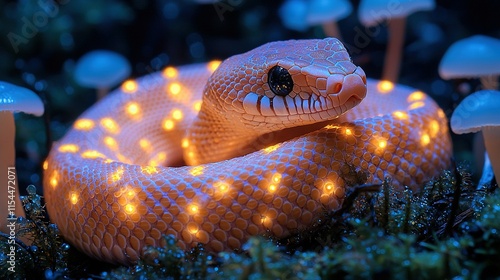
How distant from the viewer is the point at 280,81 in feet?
6.32

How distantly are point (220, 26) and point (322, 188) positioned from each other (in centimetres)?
259

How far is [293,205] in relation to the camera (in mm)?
1788

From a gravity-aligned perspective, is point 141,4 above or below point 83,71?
above

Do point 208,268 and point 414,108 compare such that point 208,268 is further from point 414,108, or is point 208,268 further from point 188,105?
point 188,105

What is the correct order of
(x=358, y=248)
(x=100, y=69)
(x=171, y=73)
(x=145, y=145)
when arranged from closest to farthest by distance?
1. (x=358, y=248)
2. (x=145, y=145)
3. (x=171, y=73)
4. (x=100, y=69)

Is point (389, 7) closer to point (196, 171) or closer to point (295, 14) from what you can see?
point (295, 14)

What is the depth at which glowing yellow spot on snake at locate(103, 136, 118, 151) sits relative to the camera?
8.51 ft

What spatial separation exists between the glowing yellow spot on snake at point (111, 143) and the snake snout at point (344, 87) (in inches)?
50.2

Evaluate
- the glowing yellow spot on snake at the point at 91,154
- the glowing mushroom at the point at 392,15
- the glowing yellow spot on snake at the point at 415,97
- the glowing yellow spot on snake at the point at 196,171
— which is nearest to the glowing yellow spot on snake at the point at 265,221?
the glowing yellow spot on snake at the point at 196,171

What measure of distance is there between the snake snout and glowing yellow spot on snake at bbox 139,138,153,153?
1.37 meters

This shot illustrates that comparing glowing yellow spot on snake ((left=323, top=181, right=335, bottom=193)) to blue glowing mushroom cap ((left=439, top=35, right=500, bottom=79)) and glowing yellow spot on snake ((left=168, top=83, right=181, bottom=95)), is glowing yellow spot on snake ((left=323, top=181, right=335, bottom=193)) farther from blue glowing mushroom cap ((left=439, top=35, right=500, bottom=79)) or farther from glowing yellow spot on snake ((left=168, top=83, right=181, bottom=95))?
glowing yellow spot on snake ((left=168, top=83, right=181, bottom=95))

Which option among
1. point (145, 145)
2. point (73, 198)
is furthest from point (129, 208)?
point (145, 145)

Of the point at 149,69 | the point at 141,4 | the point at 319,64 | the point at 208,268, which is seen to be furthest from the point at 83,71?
the point at 208,268

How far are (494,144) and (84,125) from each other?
6.36 feet
